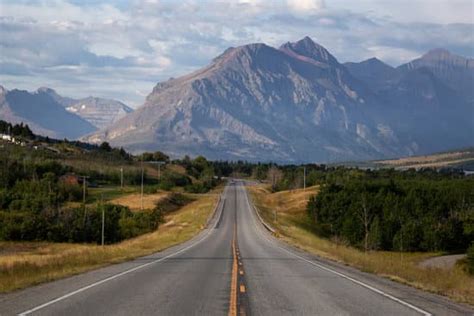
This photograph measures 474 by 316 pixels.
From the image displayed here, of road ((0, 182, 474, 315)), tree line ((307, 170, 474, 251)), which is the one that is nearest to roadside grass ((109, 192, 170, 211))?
tree line ((307, 170, 474, 251))

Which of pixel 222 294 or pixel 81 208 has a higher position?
pixel 222 294

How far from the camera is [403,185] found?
142625 mm

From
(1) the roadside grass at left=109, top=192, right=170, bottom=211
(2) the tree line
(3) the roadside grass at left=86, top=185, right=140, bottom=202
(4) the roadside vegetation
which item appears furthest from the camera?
(3) the roadside grass at left=86, top=185, right=140, bottom=202

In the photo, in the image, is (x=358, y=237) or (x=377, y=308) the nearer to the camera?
(x=377, y=308)

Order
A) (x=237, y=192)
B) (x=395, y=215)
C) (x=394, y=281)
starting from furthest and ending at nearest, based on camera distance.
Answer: (x=237, y=192), (x=395, y=215), (x=394, y=281)

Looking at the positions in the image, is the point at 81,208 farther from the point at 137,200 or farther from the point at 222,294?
the point at 222,294

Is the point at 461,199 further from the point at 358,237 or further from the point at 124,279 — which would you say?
the point at 124,279

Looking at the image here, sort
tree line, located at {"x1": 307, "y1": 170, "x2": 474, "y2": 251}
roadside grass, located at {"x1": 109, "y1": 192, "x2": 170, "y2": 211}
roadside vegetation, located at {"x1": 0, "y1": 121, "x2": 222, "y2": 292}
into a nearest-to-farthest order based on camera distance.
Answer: roadside vegetation, located at {"x1": 0, "y1": 121, "x2": 222, "y2": 292}, tree line, located at {"x1": 307, "y1": 170, "x2": 474, "y2": 251}, roadside grass, located at {"x1": 109, "y1": 192, "x2": 170, "y2": 211}

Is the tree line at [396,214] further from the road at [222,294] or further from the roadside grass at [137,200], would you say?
the road at [222,294]

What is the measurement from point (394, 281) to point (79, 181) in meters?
125

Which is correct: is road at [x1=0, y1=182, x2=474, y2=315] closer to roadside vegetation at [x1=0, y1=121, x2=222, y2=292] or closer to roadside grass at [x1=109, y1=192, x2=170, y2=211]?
Answer: roadside vegetation at [x1=0, y1=121, x2=222, y2=292]

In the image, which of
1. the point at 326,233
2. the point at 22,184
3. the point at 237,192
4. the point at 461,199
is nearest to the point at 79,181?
the point at 22,184

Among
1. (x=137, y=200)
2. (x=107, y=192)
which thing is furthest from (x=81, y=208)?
(x=107, y=192)

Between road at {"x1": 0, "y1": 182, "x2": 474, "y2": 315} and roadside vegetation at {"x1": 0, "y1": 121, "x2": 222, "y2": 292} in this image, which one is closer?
road at {"x1": 0, "y1": 182, "x2": 474, "y2": 315}
